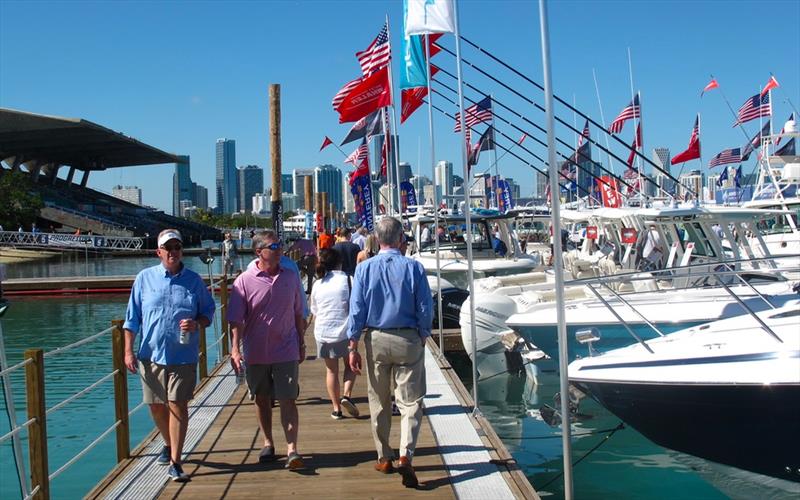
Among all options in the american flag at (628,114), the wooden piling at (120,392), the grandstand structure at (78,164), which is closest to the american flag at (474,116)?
the american flag at (628,114)

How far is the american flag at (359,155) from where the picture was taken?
29297 mm

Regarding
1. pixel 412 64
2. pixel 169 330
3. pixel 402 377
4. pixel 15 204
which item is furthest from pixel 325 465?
pixel 15 204

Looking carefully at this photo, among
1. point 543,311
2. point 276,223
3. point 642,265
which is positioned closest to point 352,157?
point 276,223

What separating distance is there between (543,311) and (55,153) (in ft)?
306

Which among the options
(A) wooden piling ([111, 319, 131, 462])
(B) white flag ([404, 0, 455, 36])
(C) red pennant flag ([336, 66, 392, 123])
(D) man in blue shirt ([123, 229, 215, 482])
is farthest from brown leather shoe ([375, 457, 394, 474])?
(C) red pennant flag ([336, 66, 392, 123])

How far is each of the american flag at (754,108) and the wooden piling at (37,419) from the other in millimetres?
22875

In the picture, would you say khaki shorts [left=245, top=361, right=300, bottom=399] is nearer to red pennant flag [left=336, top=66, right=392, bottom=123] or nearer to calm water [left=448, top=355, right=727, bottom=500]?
calm water [left=448, top=355, right=727, bottom=500]

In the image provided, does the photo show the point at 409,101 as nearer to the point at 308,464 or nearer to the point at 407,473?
the point at 308,464

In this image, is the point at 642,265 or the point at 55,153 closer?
the point at 642,265

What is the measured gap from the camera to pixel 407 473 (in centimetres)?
562

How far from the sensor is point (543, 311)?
10867 mm

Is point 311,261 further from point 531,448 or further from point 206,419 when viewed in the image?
point 206,419

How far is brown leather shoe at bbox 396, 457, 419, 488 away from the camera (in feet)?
18.4

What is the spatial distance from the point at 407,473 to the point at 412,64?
7713mm
